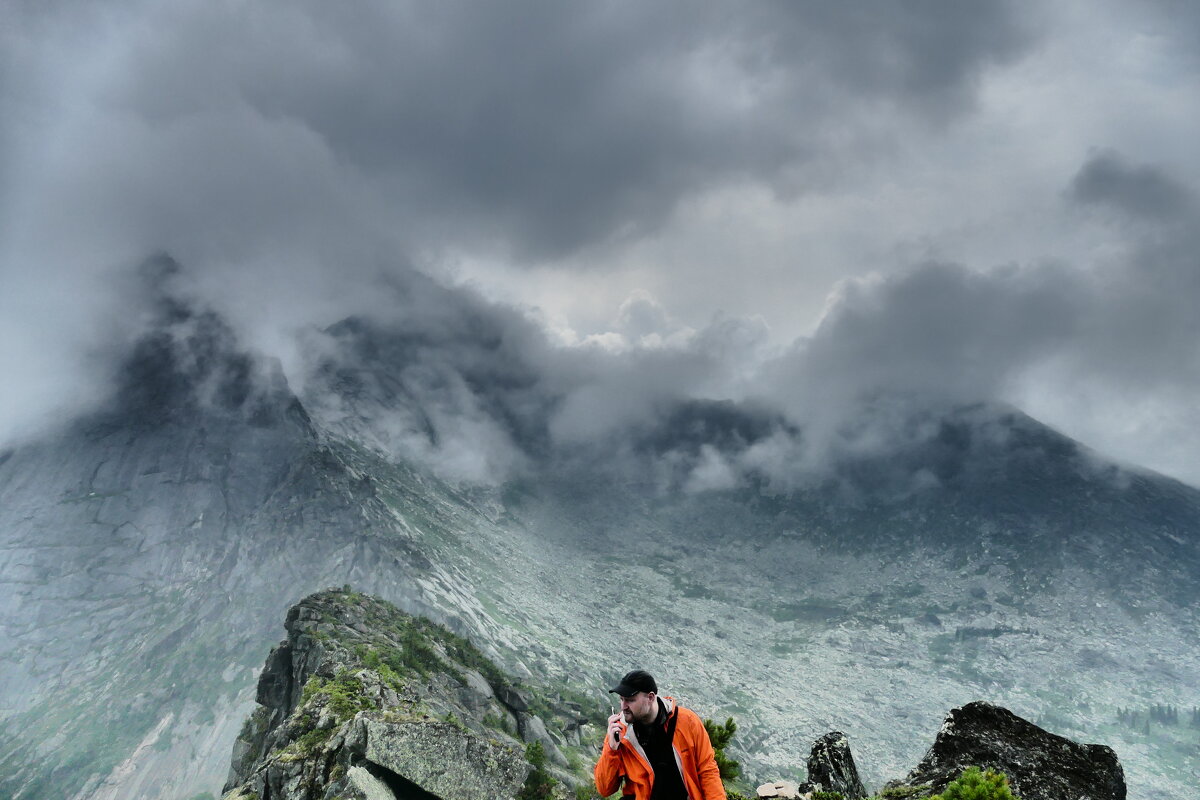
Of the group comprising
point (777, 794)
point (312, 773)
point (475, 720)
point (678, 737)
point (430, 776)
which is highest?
point (678, 737)

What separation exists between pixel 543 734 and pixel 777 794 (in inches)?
2946

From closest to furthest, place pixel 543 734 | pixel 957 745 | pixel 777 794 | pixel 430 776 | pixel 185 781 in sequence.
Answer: pixel 957 745
pixel 777 794
pixel 430 776
pixel 543 734
pixel 185 781

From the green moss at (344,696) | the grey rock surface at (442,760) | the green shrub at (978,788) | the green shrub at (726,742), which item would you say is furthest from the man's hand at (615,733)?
the green moss at (344,696)

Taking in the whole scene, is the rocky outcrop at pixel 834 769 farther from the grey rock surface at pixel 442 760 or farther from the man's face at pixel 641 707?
the man's face at pixel 641 707

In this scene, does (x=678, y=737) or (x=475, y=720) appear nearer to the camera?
(x=678, y=737)

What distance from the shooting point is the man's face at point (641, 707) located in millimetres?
8340

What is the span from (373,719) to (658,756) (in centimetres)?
1713

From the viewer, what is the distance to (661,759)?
344 inches

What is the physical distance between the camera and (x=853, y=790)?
20250 millimetres

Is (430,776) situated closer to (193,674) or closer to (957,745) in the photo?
(957,745)

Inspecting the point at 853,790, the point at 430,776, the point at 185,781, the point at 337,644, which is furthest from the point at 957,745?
the point at 185,781

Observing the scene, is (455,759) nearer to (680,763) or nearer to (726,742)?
(726,742)

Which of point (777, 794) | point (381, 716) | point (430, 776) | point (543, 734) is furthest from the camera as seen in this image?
point (543, 734)

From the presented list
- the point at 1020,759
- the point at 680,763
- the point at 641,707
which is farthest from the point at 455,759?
the point at 1020,759
